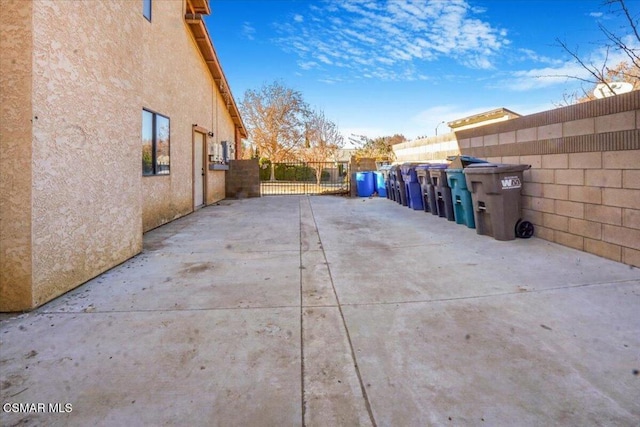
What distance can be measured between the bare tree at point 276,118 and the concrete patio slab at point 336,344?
928 inches

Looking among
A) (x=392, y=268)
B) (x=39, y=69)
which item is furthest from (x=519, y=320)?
(x=39, y=69)

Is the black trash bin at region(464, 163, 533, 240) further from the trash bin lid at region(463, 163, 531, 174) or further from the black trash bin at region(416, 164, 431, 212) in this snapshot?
the black trash bin at region(416, 164, 431, 212)

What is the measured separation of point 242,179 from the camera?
14.6 meters

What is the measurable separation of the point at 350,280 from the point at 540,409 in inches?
88.5

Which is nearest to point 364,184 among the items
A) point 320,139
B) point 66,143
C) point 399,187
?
point 399,187

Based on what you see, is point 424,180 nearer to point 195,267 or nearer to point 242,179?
point 195,267

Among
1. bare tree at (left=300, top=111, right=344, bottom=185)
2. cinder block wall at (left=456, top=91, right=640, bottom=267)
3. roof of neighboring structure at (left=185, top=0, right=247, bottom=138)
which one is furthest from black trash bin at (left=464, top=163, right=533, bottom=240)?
bare tree at (left=300, top=111, right=344, bottom=185)

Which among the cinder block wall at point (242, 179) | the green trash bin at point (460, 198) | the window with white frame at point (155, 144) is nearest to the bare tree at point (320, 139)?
the cinder block wall at point (242, 179)

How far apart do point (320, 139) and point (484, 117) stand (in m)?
14.1

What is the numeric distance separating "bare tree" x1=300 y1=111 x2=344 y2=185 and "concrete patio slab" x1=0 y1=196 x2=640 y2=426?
22.1 metres

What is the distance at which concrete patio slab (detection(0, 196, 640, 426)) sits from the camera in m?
1.80

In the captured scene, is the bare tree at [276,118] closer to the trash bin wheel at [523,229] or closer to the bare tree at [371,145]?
the bare tree at [371,145]

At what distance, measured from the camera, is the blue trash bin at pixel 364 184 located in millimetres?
14070

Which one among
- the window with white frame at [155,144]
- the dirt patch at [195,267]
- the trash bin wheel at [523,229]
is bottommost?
the dirt patch at [195,267]
